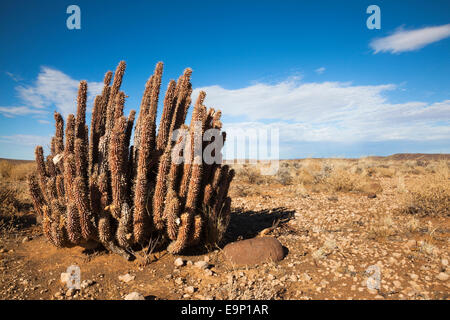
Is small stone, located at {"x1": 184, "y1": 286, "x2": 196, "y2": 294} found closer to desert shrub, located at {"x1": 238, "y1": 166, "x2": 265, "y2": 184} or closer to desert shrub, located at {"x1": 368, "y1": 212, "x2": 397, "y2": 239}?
desert shrub, located at {"x1": 368, "y1": 212, "x2": 397, "y2": 239}

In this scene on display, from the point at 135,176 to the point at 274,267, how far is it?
2655 millimetres

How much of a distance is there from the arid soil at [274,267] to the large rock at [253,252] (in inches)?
4.2

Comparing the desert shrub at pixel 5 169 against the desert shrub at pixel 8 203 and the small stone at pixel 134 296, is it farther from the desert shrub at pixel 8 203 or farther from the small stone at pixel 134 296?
the small stone at pixel 134 296

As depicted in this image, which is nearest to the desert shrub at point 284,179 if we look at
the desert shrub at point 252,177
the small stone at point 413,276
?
the desert shrub at point 252,177

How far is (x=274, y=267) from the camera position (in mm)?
4043

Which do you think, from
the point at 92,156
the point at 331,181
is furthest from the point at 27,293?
the point at 331,181

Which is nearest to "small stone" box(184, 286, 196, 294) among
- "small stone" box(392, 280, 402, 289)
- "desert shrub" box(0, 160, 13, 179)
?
"small stone" box(392, 280, 402, 289)

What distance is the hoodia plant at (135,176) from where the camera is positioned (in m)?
3.95

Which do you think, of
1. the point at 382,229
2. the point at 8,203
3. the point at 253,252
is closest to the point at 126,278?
the point at 253,252

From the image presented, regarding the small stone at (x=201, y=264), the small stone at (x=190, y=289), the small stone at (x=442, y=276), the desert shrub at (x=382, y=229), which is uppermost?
the desert shrub at (x=382, y=229)

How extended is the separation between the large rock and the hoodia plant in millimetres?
465

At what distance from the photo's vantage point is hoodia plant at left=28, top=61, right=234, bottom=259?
395 centimetres

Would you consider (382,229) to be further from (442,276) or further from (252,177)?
(252,177)
